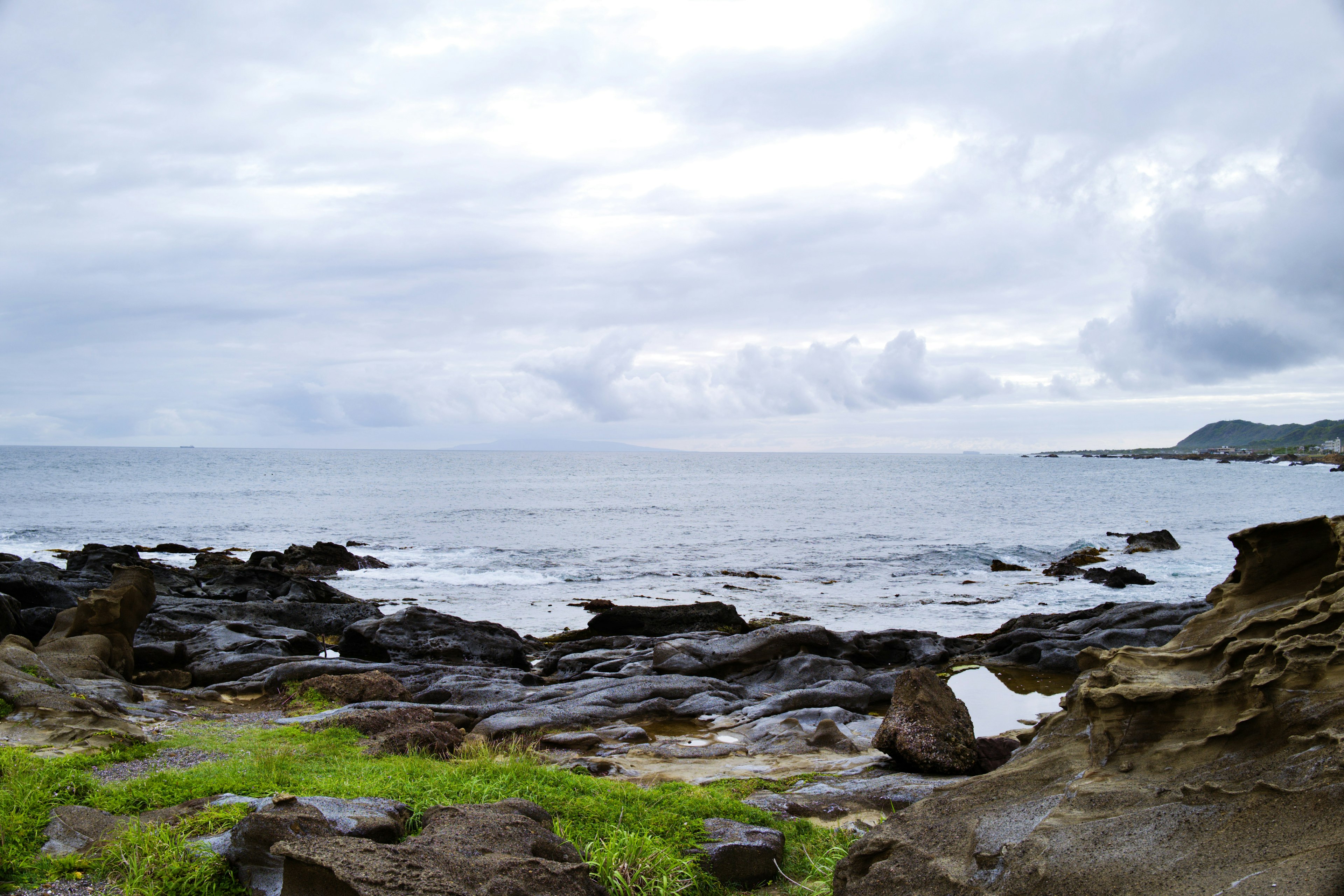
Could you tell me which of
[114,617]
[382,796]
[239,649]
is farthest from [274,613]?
[382,796]

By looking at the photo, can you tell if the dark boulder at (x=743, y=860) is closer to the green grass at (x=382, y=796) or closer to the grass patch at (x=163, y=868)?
the green grass at (x=382, y=796)

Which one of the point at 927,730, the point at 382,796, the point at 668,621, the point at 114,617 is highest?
the point at 382,796

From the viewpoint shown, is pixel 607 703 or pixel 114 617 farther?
pixel 114 617

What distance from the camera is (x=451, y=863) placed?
5.66 meters

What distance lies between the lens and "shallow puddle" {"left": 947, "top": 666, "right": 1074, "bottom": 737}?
16156mm

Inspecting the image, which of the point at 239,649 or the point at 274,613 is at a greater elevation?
the point at 239,649

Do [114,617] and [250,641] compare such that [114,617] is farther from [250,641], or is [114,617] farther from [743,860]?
[743,860]

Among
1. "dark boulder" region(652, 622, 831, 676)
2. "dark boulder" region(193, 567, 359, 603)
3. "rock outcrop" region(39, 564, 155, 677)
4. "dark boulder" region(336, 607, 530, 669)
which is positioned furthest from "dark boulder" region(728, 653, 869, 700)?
"dark boulder" region(193, 567, 359, 603)

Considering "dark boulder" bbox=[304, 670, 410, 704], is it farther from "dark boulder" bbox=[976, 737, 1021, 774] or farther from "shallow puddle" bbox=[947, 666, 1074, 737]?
"shallow puddle" bbox=[947, 666, 1074, 737]

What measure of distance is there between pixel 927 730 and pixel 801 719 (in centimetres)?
417

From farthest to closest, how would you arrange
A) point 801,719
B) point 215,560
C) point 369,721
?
point 215,560 → point 801,719 → point 369,721

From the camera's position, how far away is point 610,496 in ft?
315

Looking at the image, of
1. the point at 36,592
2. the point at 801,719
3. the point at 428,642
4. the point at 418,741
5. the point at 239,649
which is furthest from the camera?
the point at 428,642

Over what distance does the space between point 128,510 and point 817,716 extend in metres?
73.2
